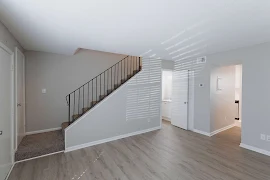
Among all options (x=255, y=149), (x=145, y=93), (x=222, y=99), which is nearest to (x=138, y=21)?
(x=145, y=93)

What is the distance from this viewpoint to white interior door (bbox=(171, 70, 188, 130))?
15.2 feet

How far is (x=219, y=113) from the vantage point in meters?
4.36

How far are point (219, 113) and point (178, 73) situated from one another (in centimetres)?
176

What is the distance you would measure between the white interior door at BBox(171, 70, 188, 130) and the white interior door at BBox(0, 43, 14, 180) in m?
4.35

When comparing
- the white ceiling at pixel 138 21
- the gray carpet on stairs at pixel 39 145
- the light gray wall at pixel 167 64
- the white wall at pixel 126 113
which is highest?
the white ceiling at pixel 138 21

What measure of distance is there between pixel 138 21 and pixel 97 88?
3038mm

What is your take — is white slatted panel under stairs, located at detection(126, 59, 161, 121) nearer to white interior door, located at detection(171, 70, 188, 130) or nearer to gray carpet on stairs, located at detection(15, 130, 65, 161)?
white interior door, located at detection(171, 70, 188, 130)

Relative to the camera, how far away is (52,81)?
4055 millimetres

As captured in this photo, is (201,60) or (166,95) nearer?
(201,60)

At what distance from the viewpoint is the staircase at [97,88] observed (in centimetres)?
432

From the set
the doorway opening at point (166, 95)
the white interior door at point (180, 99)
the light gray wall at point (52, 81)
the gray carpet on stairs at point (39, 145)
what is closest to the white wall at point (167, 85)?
the doorway opening at point (166, 95)

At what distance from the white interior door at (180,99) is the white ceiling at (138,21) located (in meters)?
1.75

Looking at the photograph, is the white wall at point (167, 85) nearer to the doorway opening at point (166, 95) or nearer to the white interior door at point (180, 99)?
the doorway opening at point (166, 95)

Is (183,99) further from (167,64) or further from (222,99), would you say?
(167,64)
